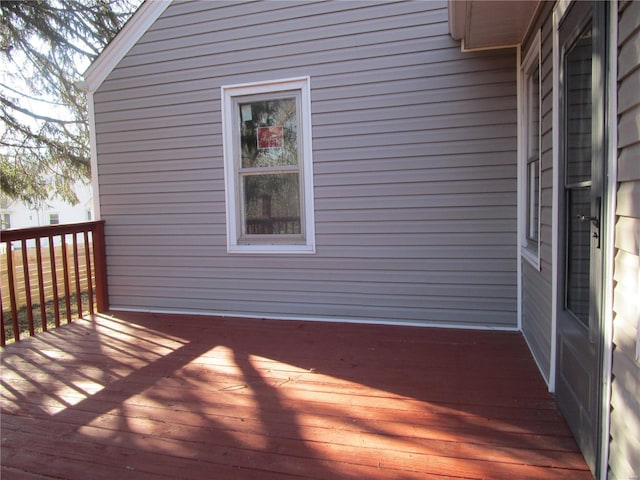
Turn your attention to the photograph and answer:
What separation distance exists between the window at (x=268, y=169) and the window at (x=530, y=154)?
1705 mm

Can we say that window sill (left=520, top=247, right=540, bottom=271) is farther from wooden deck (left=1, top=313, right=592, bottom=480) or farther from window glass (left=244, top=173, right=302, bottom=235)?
window glass (left=244, top=173, right=302, bottom=235)

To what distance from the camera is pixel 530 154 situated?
10.3 ft

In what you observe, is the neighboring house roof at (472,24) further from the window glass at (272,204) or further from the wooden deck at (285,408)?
the wooden deck at (285,408)

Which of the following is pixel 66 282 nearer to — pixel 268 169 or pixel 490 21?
pixel 268 169

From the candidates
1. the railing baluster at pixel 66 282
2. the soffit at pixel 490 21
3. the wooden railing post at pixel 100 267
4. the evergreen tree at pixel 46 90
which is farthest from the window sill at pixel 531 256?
the evergreen tree at pixel 46 90

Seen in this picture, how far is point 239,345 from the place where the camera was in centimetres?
332

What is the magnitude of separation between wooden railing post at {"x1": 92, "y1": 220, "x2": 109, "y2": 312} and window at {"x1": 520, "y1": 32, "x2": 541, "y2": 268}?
3937 mm

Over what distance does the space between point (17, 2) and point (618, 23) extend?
7749 mm

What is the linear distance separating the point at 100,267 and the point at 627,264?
14.6 ft

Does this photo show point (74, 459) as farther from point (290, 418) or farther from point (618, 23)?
point (618, 23)

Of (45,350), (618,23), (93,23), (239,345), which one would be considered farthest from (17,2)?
(618,23)

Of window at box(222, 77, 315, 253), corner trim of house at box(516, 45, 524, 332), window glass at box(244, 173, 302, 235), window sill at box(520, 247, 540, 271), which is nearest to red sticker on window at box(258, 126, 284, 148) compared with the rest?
window at box(222, 77, 315, 253)

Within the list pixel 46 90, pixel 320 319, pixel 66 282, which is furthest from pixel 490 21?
pixel 46 90

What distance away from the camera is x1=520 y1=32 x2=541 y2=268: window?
2898 mm
